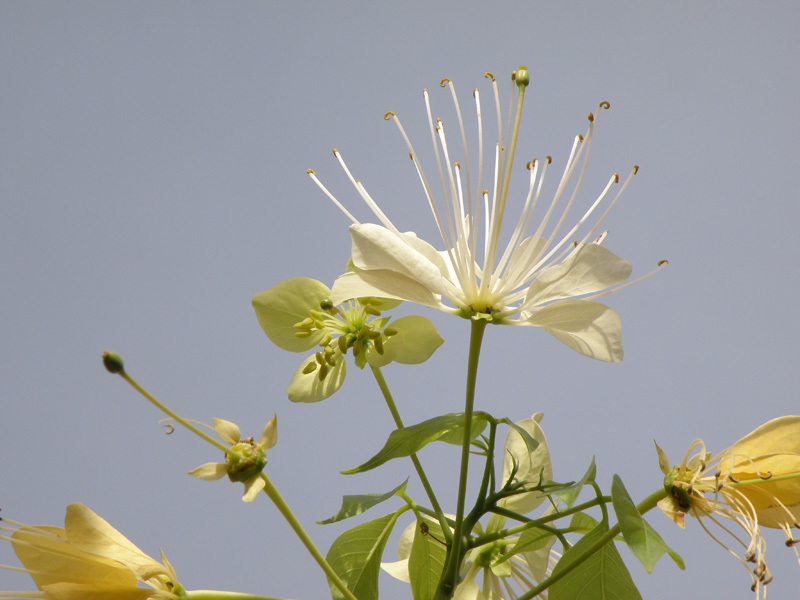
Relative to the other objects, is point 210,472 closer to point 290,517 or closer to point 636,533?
point 290,517

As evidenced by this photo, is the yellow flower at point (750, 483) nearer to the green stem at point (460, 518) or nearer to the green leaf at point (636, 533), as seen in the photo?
the green leaf at point (636, 533)

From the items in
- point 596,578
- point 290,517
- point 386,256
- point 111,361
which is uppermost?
point 386,256

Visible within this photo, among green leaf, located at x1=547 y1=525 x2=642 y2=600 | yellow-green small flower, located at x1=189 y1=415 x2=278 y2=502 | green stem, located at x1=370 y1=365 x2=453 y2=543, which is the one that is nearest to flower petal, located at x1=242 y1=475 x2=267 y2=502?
yellow-green small flower, located at x1=189 y1=415 x2=278 y2=502

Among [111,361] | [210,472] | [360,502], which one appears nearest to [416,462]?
[360,502]

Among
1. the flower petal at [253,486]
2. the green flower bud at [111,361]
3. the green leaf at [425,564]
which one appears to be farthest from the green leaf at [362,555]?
the green flower bud at [111,361]

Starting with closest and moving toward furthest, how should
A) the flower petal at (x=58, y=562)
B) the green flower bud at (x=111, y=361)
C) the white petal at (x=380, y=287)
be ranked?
the green flower bud at (x=111, y=361)
the flower petal at (x=58, y=562)
the white petal at (x=380, y=287)

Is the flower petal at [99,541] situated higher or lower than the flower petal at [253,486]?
lower

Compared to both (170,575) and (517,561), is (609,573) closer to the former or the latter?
(517,561)
